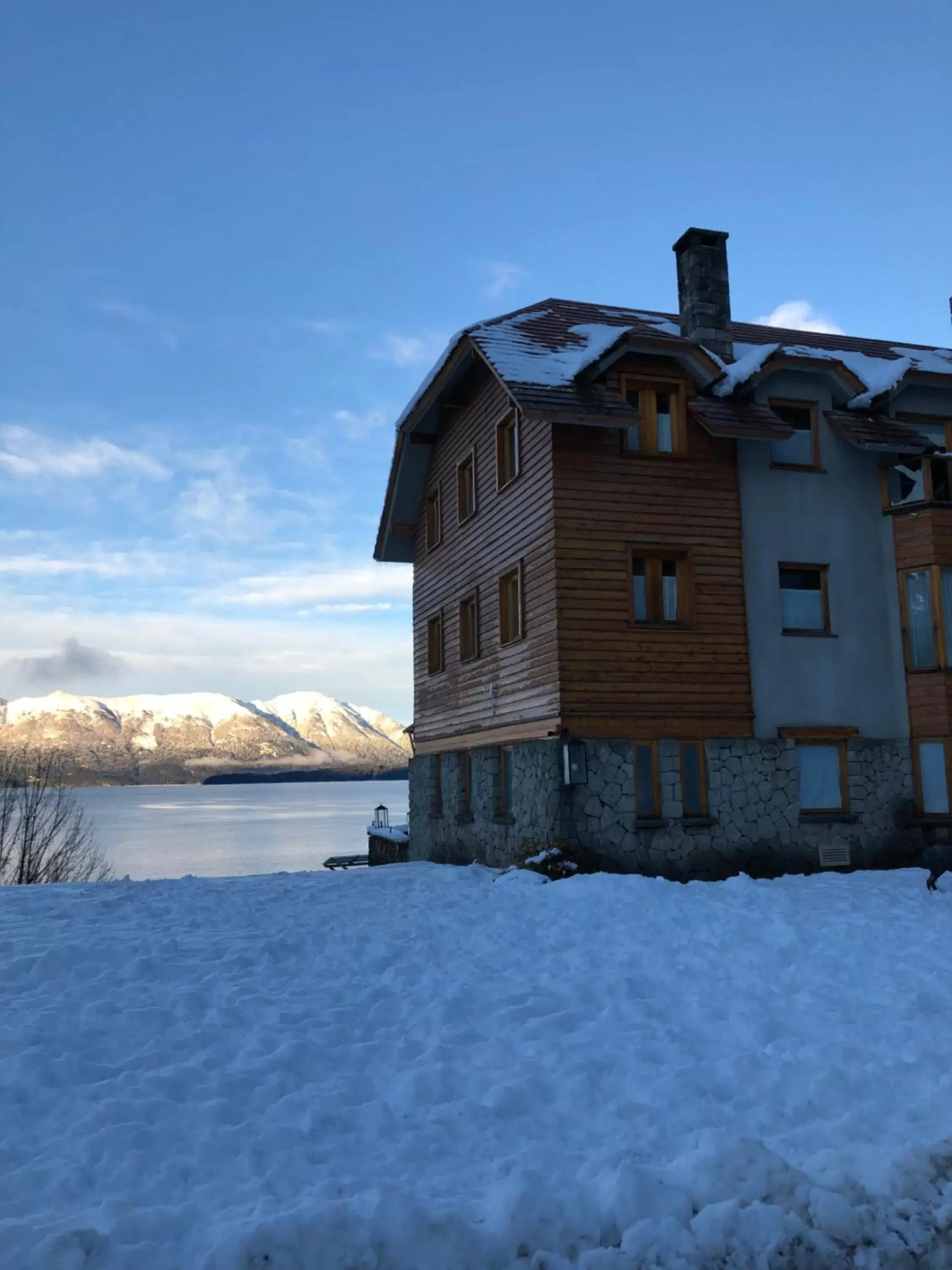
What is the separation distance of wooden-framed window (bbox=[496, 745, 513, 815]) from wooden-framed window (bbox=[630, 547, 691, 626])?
12.5 feet

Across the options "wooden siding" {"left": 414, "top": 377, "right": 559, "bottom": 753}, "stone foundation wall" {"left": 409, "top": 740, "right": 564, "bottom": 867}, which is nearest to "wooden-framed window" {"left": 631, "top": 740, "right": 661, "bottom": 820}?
"stone foundation wall" {"left": 409, "top": 740, "right": 564, "bottom": 867}

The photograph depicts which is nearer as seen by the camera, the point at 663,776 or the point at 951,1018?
the point at 951,1018

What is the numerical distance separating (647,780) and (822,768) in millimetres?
3560

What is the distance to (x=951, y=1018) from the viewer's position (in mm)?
8461

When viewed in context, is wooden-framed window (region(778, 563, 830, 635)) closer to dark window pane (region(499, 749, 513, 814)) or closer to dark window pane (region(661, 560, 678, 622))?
dark window pane (region(661, 560, 678, 622))

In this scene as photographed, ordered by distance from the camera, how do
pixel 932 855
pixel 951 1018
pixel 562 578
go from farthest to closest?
pixel 562 578, pixel 932 855, pixel 951 1018

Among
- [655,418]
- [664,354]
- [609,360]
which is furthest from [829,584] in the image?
[609,360]

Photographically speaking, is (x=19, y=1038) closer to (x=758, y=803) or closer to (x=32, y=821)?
(x=758, y=803)

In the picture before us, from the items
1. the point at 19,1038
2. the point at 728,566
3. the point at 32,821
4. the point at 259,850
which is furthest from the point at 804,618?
the point at 259,850

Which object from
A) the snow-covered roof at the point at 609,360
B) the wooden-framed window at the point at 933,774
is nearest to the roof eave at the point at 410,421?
the snow-covered roof at the point at 609,360

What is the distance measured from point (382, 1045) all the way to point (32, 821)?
37.6m

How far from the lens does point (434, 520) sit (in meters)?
24.2

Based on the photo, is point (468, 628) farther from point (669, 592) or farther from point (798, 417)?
point (798, 417)

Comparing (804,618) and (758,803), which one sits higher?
(804,618)
